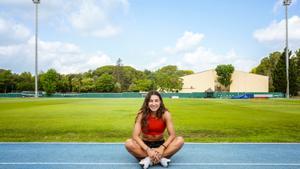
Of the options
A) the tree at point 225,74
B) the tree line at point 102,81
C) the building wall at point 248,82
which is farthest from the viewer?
the tree line at point 102,81

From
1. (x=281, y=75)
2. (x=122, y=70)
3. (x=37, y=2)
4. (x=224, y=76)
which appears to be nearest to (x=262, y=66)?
(x=224, y=76)

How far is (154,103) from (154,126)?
1.60 feet

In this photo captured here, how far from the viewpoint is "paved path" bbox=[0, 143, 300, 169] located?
6648 mm

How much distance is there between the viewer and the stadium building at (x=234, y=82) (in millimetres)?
88312

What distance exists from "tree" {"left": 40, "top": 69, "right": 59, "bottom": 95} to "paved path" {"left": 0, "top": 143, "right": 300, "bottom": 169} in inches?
3745

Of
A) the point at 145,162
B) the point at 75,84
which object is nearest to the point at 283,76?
the point at 75,84

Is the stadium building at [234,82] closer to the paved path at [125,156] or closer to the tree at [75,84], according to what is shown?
the tree at [75,84]

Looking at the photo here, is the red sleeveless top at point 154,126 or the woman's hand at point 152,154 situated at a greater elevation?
the red sleeveless top at point 154,126

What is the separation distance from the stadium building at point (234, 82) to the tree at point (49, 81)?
40.2m

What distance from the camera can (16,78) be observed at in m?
109

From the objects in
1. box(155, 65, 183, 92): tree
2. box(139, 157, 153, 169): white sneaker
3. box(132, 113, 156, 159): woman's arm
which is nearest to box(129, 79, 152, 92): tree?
box(155, 65, 183, 92): tree

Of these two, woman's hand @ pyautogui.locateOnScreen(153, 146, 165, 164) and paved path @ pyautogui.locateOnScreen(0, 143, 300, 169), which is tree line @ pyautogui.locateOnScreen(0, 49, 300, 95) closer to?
paved path @ pyautogui.locateOnScreen(0, 143, 300, 169)

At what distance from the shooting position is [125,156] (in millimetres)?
7551

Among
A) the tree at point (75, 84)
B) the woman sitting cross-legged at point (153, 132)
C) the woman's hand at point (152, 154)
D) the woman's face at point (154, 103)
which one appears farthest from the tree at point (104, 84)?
the woman's hand at point (152, 154)
